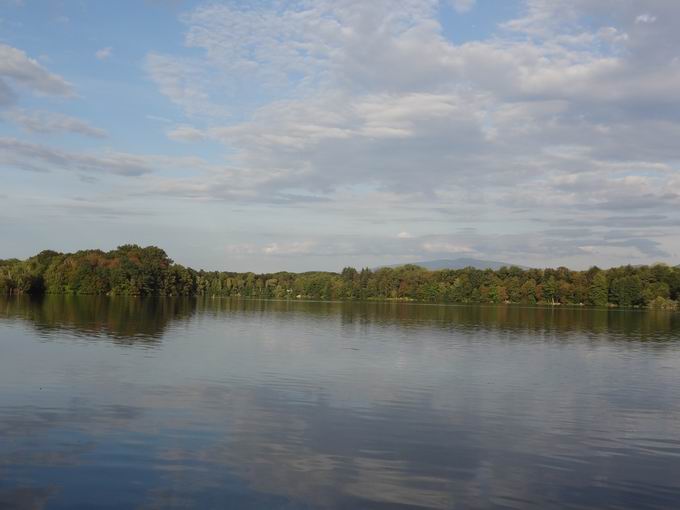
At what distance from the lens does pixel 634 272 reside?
160125 millimetres

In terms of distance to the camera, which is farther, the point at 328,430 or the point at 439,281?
the point at 439,281

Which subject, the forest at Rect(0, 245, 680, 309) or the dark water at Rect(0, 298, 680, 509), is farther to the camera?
the forest at Rect(0, 245, 680, 309)

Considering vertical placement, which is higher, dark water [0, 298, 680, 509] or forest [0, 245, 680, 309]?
forest [0, 245, 680, 309]

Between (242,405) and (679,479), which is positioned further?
(242,405)

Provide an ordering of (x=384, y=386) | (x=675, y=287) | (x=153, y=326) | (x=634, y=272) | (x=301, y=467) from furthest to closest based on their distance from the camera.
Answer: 1. (x=634, y=272)
2. (x=675, y=287)
3. (x=153, y=326)
4. (x=384, y=386)
5. (x=301, y=467)

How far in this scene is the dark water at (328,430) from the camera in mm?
11820

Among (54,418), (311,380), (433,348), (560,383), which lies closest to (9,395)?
(54,418)

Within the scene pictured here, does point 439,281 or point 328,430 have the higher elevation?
point 439,281

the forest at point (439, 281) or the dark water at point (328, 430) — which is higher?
the forest at point (439, 281)

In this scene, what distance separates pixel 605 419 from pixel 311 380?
11.5m

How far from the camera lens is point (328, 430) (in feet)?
54.7

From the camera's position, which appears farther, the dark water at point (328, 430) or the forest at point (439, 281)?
the forest at point (439, 281)

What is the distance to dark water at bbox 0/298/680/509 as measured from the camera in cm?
1182

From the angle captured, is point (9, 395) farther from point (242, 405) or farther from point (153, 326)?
point (153, 326)
